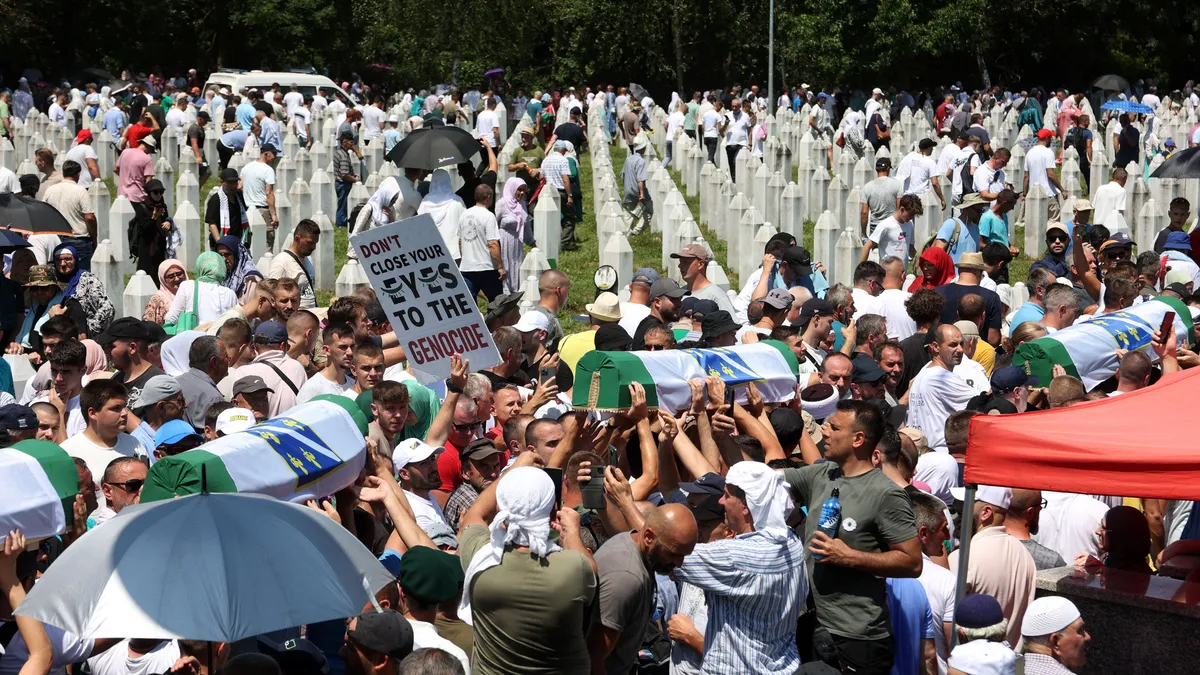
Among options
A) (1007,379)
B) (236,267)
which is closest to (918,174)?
(236,267)

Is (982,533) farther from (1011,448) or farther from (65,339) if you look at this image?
(65,339)

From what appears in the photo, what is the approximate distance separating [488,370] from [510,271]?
6893 mm

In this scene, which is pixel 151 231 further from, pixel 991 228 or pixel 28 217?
pixel 991 228

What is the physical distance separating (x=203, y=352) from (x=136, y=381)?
43 centimetres

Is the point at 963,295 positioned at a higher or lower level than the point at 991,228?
higher

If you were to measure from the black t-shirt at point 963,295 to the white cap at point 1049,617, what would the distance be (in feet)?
19.7

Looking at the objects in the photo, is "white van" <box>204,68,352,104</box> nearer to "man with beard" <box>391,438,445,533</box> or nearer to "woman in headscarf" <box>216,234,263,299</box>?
"woman in headscarf" <box>216,234,263,299</box>

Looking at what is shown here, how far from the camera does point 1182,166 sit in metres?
18.0

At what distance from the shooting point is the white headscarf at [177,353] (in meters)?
11.0

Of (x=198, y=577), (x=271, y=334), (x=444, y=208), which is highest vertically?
(x=198, y=577)

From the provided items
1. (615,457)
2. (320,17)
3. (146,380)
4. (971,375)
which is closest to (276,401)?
(146,380)

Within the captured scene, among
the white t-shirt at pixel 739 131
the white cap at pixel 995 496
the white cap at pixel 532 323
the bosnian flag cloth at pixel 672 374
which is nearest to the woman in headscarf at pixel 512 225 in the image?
the white cap at pixel 532 323

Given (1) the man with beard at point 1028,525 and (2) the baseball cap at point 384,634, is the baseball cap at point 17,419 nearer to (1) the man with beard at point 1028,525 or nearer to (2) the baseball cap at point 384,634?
(2) the baseball cap at point 384,634

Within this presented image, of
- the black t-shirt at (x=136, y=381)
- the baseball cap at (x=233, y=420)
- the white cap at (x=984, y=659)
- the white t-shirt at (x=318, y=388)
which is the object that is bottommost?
the white cap at (x=984, y=659)
